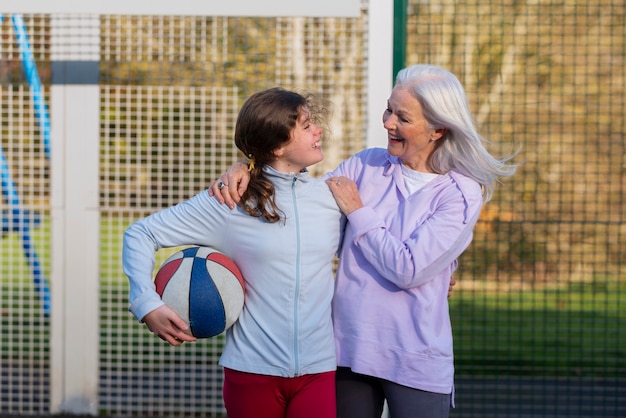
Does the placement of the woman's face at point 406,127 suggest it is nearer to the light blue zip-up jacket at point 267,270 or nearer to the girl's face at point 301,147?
the girl's face at point 301,147

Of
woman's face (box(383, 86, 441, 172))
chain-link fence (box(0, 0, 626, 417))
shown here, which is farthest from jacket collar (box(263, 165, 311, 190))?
chain-link fence (box(0, 0, 626, 417))

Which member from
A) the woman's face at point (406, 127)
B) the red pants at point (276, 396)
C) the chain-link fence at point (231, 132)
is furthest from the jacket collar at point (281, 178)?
the chain-link fence at point (231, 132)

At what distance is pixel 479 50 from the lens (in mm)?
5277

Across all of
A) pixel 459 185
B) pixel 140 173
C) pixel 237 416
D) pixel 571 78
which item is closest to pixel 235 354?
pixel 237 416

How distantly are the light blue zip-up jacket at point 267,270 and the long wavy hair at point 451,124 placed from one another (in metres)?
0.46

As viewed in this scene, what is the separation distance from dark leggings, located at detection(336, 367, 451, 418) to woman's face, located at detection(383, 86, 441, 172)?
71 centimetres

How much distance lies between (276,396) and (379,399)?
359 mm

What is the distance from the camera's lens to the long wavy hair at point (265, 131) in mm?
2975

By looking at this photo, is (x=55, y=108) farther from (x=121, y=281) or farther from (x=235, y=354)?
(x=235, y=354)

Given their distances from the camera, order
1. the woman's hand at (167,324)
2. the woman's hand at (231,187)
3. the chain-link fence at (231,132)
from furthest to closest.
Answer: the chain-link fence at (231,132)
the woman's hand at (231,187)
the woman's hand at (167,324)

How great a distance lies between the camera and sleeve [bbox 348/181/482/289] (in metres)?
2.88

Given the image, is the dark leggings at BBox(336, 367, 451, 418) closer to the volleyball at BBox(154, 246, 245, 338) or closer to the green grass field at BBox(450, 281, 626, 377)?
the volleyball at BBox(154, 246, 245, 338)

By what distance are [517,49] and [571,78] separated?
0.36 meters

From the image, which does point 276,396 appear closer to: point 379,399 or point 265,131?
point 379,399
